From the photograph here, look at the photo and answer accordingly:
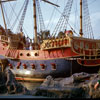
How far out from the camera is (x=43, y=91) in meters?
7.43

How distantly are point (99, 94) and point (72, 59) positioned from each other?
4939 millimetres

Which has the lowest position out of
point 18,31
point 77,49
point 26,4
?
point 77,49

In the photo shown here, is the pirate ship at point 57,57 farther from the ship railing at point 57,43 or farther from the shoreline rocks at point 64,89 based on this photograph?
the shoreline rocks at point 64,89

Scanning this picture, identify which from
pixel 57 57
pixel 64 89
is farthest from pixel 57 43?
pixel 64 89

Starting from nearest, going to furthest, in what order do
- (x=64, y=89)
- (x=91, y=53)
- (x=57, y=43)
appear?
(x=64, y=89) → (x=57, y=43) → (x=91, y=53)

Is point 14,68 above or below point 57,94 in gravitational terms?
above

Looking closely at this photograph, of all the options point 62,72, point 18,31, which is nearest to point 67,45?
point 62,72

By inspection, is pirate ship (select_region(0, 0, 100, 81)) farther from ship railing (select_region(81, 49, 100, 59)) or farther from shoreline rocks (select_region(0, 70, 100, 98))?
shoreline rocks (select_region(0, 70, 100, 98))

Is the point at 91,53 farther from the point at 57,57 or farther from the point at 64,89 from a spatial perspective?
the point at 64,89

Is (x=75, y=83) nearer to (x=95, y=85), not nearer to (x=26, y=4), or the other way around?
(x=95, y=85)

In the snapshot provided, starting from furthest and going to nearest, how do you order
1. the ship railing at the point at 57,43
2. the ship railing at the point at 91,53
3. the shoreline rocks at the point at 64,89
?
the ship railing at the point at 91,53, the ship railing at the point at 57,43, the shoreline rocks at the point at 64,89

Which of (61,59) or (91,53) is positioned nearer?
(61,59)

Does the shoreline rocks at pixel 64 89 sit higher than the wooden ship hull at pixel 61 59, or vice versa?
the wooden ship hull at pixel 61 59

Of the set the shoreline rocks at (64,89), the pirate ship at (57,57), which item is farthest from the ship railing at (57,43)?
the shoreline rocks at (64,89)
